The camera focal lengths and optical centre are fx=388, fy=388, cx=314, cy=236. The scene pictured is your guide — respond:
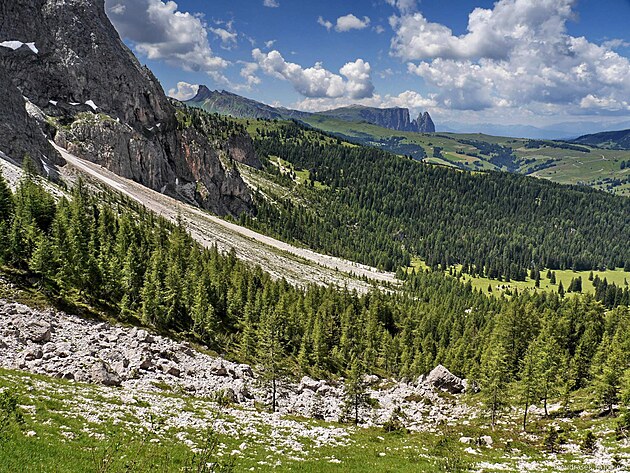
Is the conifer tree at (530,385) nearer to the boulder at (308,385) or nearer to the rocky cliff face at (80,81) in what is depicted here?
the boulder at (308,385)

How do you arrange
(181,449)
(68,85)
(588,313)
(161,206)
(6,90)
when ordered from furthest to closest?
(68,85) < (161,206) < (6,90) < (588,313) < (181,449)

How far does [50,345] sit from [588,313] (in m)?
97.1

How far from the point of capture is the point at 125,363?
4300 cm

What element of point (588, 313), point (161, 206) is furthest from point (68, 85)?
point (588, 313)

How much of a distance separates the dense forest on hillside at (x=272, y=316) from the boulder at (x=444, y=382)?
418 centimetres

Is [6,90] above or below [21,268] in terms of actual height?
above

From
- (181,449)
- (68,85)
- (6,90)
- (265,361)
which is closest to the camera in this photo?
(181,449)

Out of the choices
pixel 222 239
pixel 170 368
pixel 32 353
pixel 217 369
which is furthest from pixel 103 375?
pixel 222 239

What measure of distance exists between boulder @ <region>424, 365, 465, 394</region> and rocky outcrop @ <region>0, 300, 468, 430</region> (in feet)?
26.8

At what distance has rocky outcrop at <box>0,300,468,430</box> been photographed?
37.5 metres

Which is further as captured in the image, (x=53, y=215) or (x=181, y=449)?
(x=53, y=215)

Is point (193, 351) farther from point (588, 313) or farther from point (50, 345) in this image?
point (588, 313)

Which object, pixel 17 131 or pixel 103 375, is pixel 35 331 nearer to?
pixel 103 375

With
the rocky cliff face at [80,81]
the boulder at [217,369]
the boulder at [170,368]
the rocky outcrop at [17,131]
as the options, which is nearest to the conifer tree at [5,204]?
the boulder at [170,368]
